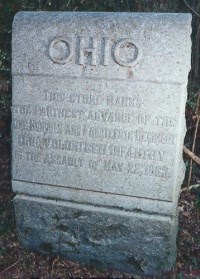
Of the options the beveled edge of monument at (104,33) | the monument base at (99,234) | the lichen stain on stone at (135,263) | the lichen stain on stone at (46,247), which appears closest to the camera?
the beveled edge of monument at (104,33)

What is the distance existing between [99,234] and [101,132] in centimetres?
87

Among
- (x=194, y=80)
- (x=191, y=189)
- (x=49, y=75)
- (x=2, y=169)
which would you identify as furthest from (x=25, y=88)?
(x=194, y=80)

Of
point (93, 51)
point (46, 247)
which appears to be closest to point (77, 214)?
point (46, 247)

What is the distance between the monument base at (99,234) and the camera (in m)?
2.86

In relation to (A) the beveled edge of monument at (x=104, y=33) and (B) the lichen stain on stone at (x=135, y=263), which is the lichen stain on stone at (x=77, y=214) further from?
→ (A) the beveled edge of monument at (x=104, y=33)

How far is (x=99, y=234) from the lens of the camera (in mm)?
2990

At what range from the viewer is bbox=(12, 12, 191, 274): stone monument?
8.58 ft

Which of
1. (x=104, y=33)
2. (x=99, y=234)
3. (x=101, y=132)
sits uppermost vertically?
(x=104, y=33)

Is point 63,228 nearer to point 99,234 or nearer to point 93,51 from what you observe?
point 99,234

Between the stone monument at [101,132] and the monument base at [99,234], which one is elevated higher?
the stone monument at [101,132]

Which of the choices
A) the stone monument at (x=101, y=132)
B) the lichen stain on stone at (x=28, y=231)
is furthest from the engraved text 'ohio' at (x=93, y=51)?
the lichen stain on stone at (x=28, y=231)

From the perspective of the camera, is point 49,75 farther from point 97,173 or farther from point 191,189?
point 191,189

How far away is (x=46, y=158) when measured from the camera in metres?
3.01

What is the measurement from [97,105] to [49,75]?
46cm
